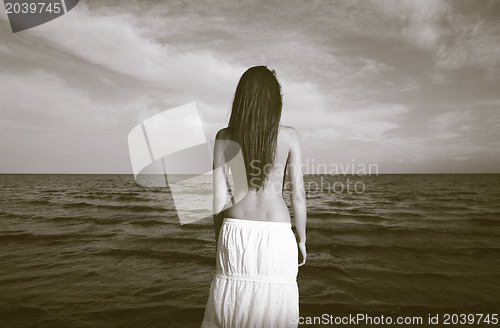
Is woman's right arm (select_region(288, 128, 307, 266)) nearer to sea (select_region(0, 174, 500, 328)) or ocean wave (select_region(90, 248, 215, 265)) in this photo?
sea (select_region(0, 174, 500, 328))

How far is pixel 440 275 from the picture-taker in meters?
6.73

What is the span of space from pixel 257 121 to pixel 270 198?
25.8 inches

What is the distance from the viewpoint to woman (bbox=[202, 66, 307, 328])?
2180 mm

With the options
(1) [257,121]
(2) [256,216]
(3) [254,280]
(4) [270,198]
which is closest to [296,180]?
(4) [270,198]

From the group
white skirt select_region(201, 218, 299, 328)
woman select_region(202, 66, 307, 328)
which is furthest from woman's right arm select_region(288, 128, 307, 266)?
white skirt select_region(201, 218, 299, 328)

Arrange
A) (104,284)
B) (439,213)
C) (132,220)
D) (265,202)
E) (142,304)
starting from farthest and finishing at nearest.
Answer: (439,213), (132,220), (104,284), (142,304), (265,202)

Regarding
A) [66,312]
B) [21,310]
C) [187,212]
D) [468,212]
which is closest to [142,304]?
[66,312]

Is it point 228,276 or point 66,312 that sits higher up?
point 228,276

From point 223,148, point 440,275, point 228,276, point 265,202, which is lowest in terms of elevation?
point 440,275

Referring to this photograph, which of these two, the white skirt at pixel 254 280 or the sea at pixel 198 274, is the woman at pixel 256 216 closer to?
the white skirt at pixel 254 280

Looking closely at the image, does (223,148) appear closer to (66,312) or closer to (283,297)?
(283,297)

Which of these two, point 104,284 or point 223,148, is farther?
point 104,284

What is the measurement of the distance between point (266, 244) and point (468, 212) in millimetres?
18659

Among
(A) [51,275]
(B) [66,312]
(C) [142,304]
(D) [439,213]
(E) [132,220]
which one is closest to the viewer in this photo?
(B) [66,312]
